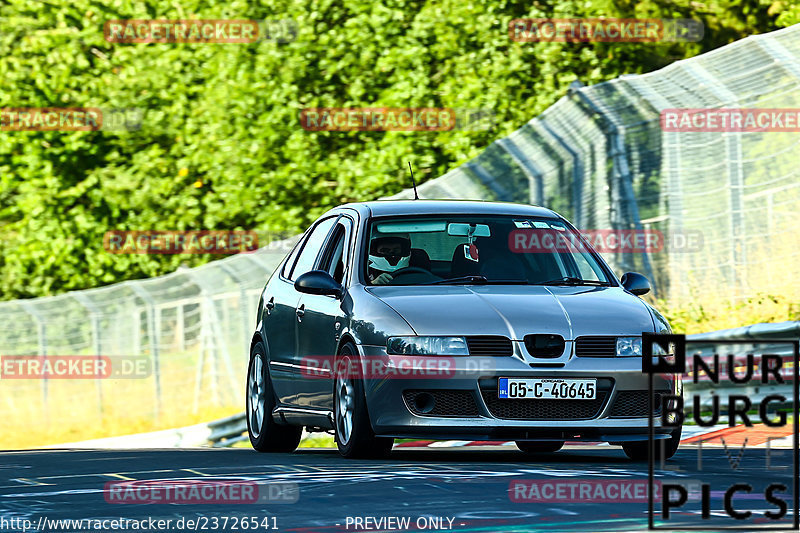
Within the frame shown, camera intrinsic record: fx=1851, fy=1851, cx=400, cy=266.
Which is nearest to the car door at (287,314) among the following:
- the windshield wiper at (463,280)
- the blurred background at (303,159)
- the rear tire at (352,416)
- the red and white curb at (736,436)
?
the rear tire at (352,416)

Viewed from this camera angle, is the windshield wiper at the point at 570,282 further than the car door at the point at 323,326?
Yes

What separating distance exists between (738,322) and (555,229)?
6008mm

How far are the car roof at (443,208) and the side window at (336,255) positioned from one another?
199 mm

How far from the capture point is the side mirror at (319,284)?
438 inches

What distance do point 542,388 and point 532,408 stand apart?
0.12 m

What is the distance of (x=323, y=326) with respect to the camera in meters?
11.4

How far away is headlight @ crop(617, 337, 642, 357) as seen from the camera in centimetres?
1034

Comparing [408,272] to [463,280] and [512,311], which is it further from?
[512,311]

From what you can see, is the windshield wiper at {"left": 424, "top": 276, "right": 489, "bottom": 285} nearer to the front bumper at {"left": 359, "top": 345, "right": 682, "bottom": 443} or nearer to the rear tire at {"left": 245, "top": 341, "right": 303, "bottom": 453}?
the front bumper at {"left": 359, "top": 345, "right": 682, "bottom": 443}

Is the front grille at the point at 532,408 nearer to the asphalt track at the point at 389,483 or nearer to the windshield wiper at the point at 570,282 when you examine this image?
the asphalt track at the point at 389,483

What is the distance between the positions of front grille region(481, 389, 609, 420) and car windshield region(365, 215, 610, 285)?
1159mm

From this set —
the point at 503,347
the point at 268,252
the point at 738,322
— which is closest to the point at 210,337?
the point at 268,252

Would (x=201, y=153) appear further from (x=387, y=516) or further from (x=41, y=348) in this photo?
(x=387, y=516)

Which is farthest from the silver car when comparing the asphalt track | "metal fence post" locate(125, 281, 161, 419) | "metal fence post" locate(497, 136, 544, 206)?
"metal fence post" locate(125, 281, 161, 419)
